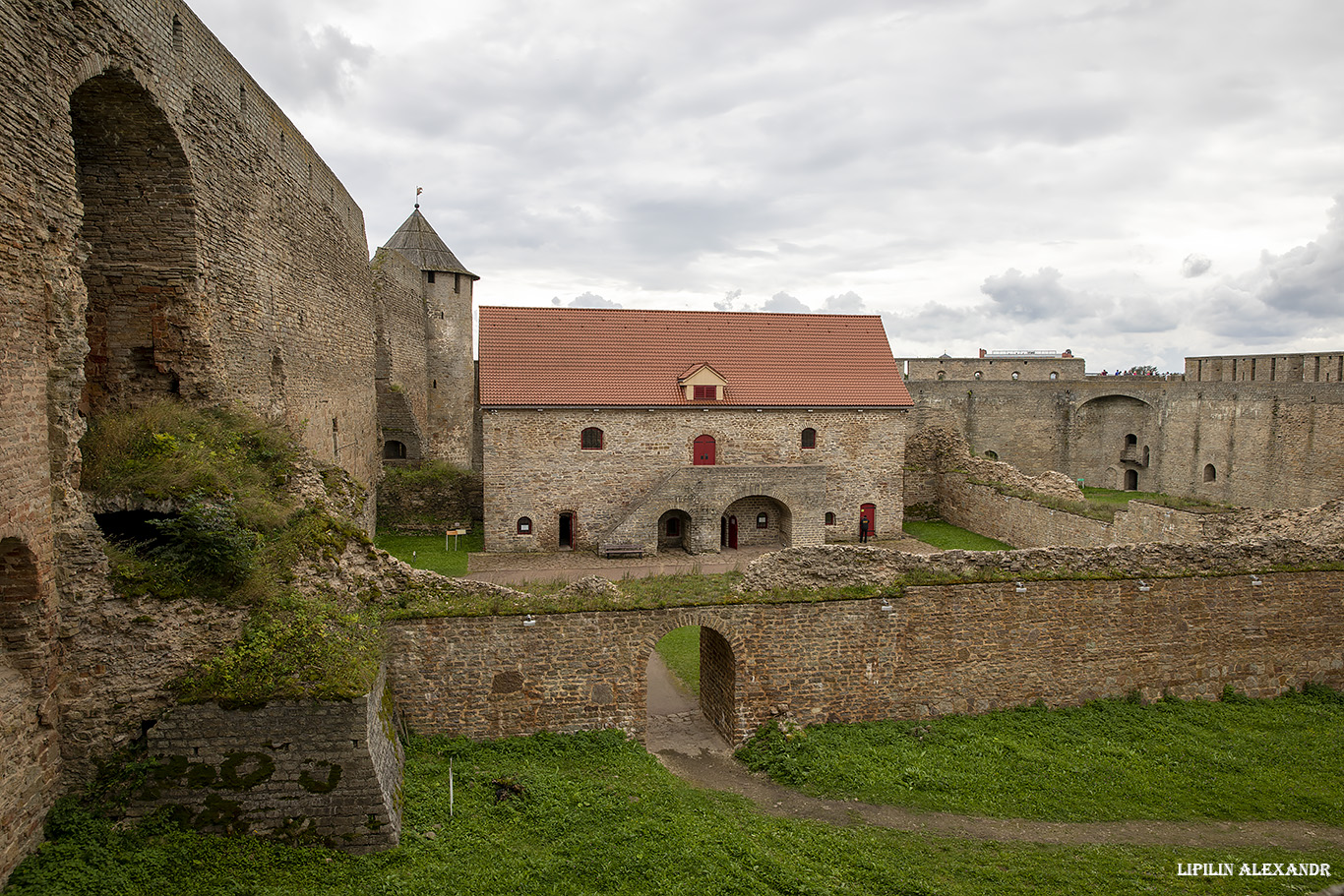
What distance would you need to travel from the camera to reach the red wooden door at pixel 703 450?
24531 mm

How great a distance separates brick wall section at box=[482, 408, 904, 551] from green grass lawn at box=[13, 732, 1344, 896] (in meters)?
13.3

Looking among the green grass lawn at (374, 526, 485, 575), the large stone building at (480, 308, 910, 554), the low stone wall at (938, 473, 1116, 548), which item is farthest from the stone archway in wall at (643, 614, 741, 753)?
the low stone wall at (938, 473, 1116, 548)

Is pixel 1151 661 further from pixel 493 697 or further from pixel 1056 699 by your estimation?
pixel 493 697

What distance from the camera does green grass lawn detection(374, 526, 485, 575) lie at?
20.1m

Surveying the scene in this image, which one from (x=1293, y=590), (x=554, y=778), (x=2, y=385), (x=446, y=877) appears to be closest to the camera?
(x=2, y=385)

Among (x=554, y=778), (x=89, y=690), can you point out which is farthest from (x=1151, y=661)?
(x=89, y=690)

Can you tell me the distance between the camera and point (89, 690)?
7566mm

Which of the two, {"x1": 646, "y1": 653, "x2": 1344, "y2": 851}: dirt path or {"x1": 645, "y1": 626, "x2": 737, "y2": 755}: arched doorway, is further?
{"x1": 645, "y1": 626, "x2": 737, "y2": 755}: arched doorway

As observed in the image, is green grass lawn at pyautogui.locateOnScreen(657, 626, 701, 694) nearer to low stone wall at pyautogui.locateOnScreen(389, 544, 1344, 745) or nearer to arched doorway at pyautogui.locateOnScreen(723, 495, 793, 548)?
low stone wall at pyautogui.locateOnScreen(389, 544, 1344, 745)

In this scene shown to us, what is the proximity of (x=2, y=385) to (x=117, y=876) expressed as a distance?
4252 millimetres

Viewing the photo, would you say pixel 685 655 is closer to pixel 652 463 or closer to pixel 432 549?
pixel 652 463

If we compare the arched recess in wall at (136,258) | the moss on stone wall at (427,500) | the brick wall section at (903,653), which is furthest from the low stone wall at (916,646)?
the moss on stone wall at (427,500)

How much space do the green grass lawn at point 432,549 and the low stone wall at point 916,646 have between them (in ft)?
28.8

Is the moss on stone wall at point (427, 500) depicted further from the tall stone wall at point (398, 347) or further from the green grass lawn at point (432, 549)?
the tall stone wall at point (398, 347)
